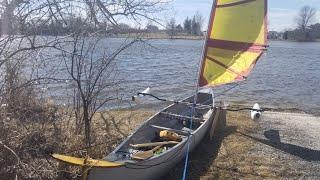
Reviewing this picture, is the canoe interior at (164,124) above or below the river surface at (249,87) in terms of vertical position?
above

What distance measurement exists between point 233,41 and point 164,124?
2791mm

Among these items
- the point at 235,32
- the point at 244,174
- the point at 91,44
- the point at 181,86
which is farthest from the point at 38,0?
the point at 181,86

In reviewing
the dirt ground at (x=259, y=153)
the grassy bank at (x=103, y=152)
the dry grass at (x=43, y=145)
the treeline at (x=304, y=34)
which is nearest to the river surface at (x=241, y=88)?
the dirt ground at (x=259, y=153)

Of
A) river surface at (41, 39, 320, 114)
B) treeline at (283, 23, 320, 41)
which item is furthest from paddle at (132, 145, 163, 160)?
treeline at (283, 23, 320, 41)

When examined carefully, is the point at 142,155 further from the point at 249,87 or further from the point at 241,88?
the point at 249,87

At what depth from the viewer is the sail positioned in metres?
10.7

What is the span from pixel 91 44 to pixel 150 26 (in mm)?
1055

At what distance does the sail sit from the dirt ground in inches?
52.1

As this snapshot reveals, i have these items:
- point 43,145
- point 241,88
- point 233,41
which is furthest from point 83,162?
point 241,88

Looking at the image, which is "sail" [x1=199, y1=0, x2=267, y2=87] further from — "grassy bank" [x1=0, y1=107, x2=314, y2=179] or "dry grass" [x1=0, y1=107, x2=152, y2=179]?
"dry grass" [x1=0, y1=107, x2=152, y2=179]

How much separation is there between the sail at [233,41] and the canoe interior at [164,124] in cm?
90

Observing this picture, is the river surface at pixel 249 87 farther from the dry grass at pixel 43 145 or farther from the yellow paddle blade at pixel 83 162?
the yellow paddle blade at pixel 83 162

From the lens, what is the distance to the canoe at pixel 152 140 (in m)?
6.47

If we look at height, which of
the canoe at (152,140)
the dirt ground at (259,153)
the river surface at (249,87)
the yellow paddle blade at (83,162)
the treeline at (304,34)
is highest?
the treeline at (304,34)
